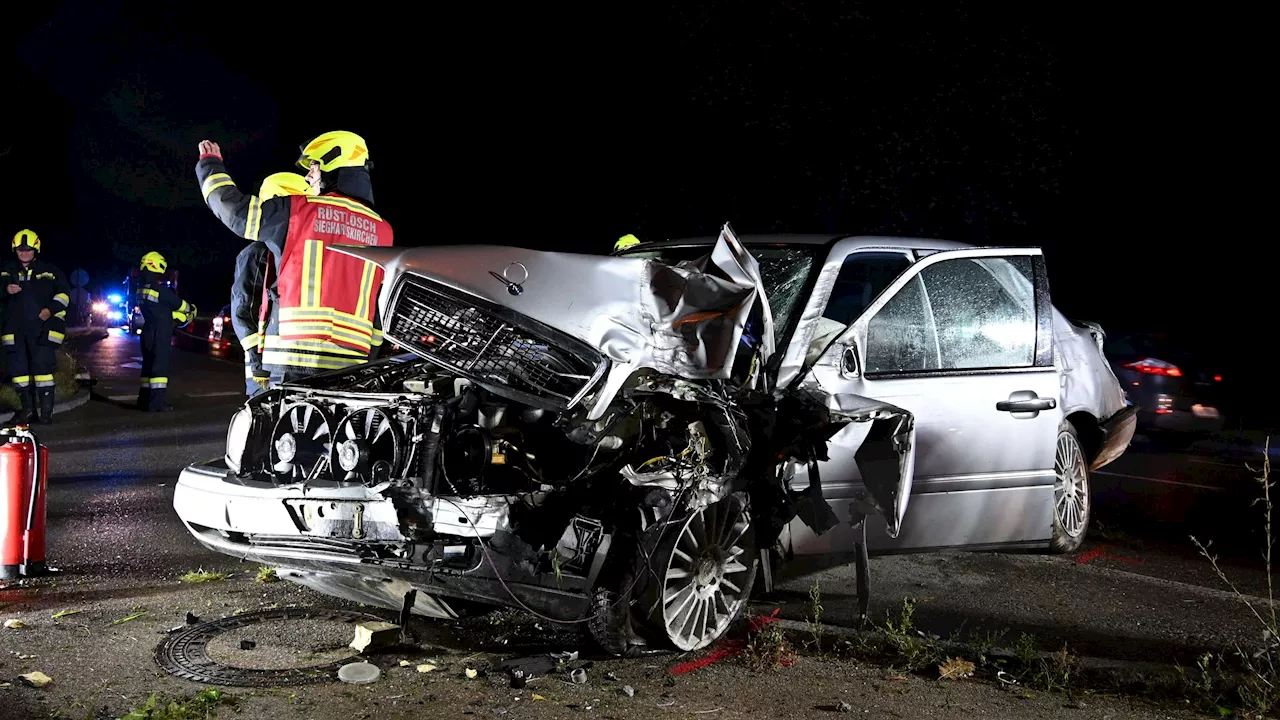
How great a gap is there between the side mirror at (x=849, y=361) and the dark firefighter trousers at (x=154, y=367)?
32.8 ft

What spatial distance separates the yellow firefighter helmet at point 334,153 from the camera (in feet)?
20.2

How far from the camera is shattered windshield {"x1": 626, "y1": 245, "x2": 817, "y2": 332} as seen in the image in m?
5.33

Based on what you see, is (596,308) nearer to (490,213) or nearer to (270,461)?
(270,461)

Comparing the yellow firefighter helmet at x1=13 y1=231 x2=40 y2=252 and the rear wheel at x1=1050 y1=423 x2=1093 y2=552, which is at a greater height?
the yellow firefighter helmet at x1=13 y1=231 x2=40 y2=252

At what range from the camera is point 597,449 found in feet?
14.5

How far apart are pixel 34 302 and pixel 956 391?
391 inches

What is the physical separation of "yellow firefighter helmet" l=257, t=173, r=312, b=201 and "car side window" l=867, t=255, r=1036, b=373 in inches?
132

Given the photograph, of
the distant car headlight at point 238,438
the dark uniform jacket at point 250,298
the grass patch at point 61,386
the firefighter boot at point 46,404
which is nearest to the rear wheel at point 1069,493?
the distant car headlight at point 238,438

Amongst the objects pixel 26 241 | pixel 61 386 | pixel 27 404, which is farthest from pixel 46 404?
pixel 61 386

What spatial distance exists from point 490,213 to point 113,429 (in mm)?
20534

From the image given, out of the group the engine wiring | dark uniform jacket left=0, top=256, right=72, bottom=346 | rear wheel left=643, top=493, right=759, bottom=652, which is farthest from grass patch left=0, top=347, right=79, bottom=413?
rear wheel left=643, top=493, right=759, bottom=652

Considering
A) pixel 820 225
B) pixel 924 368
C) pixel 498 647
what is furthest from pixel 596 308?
pixel 820 225

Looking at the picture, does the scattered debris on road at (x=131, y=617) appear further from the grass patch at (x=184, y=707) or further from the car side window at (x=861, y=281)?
the car side window at (x=861, y=281)

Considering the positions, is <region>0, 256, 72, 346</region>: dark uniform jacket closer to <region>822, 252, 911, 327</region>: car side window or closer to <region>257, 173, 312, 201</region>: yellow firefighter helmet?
<region>257, 173, 312, 201</region>: yellow firefighter helmet
